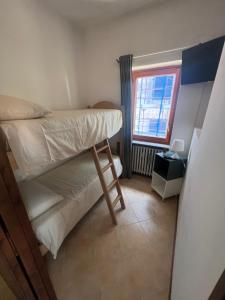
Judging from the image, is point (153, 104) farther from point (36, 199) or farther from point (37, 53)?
point (36, 199)

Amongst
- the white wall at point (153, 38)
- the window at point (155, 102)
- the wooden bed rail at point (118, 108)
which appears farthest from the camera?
the wooden bed rail at point (118, 108)

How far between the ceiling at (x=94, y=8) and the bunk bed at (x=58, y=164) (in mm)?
1464

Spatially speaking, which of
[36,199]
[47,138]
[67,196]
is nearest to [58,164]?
[67,196]

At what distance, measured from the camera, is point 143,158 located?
2666 mm

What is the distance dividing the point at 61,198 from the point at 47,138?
75cm

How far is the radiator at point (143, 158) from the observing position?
2.55 metres

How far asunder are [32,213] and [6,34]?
191 cm

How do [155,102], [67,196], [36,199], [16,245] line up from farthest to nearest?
[155,102], [67,196], [36,199], [16,245]

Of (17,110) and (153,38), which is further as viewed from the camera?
(153,38)

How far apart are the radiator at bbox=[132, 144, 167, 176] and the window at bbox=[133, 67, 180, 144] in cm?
27

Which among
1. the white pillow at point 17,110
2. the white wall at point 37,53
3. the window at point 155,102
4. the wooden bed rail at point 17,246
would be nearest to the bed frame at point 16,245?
the wooden bed rail at point 17,246

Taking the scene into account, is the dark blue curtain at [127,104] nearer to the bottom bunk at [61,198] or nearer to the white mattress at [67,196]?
the white mattress at [67,196]

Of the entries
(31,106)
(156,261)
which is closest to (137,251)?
(156,261)

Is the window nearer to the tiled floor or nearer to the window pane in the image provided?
the window pane
